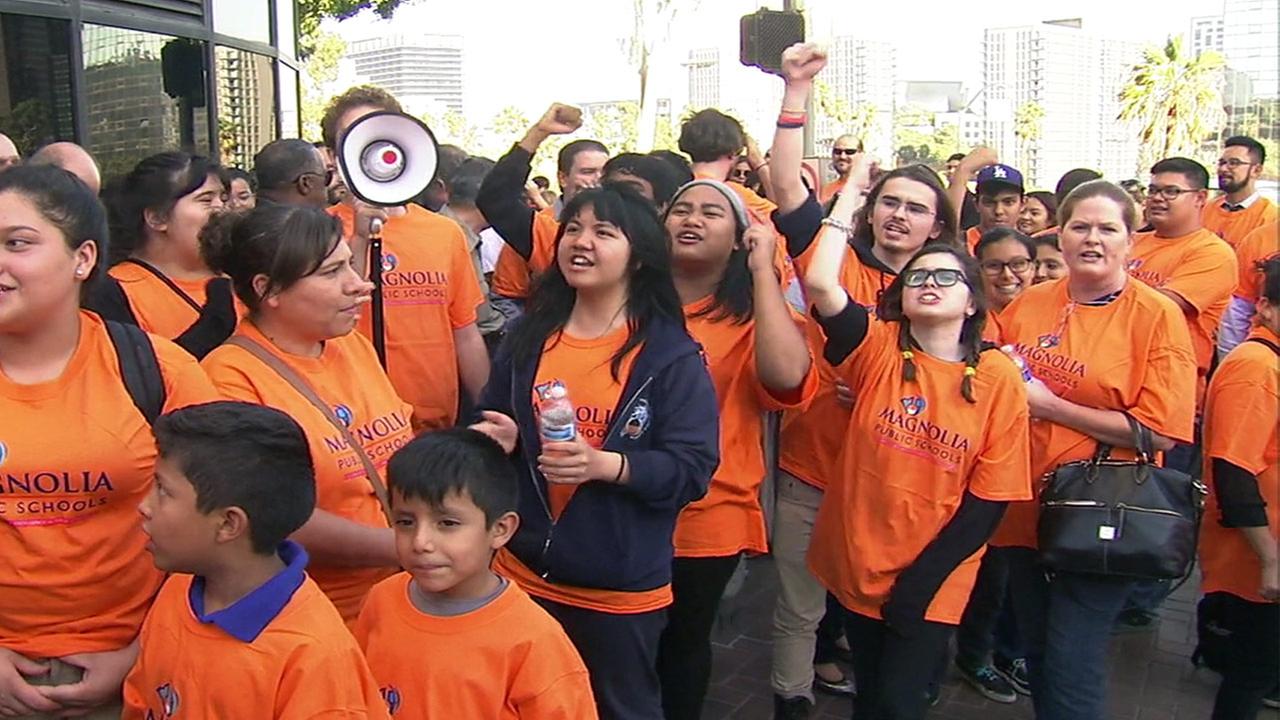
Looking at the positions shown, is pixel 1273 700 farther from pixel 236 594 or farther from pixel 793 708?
pixel 236 594

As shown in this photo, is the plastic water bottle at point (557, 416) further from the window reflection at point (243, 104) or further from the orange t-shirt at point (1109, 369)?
the window reflection at point (243, 104)

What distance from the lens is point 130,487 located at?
2.27m

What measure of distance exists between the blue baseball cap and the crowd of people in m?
1.81

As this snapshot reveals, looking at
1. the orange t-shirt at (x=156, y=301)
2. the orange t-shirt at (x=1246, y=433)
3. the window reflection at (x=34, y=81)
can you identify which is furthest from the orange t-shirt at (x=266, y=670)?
the window reflection at (x=34, y=81)

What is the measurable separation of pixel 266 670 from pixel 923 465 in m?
2.00

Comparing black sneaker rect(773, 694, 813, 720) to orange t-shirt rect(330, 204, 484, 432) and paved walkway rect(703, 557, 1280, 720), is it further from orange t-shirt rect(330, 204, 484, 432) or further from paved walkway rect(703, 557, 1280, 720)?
orange t-shirt rect(330, 204, 484, 432)

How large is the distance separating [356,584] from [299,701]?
78 cm

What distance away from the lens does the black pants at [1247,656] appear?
3529mm

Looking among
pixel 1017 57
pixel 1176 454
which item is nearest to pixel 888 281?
pixel 1176 454

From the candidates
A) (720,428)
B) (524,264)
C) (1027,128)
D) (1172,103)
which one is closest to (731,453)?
(720,428)

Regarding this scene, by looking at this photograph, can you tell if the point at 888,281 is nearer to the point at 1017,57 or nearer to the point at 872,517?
the point at 872,517

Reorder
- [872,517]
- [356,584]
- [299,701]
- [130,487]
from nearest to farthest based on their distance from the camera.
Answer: [299,701]
[130,487]
[356,584]
[872,517]

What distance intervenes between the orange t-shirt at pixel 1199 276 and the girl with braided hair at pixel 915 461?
8.27ft

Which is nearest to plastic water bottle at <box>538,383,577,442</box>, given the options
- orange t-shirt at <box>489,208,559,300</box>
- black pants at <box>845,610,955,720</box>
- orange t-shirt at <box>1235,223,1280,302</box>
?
black pants at <box>845,610,955,720</box>
